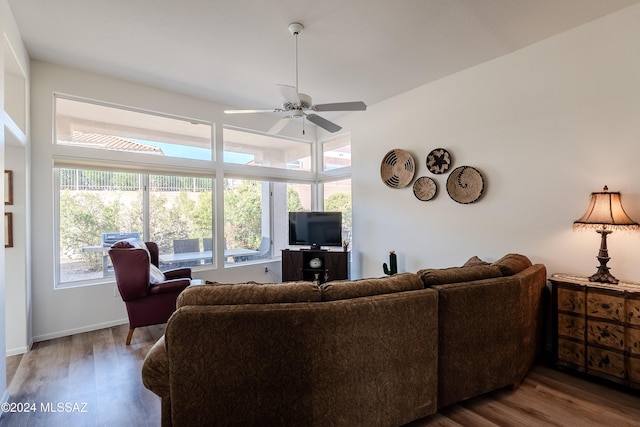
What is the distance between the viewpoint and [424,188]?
13.2 ft

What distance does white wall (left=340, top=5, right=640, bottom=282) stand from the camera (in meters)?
2.55

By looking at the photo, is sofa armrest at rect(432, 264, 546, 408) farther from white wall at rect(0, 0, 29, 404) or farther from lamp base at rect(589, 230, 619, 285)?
white wall at rect(0, 0, 29, 404)

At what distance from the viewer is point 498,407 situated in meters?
2.10

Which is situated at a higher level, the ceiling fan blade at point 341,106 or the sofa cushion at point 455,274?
the ceiling fan blade at point 341,106

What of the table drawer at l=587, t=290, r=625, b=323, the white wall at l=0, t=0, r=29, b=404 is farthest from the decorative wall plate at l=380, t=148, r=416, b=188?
the white wall at l=0, t=0, r=29, b=404

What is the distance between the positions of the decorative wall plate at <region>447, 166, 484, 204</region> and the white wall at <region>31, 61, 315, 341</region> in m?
4.12

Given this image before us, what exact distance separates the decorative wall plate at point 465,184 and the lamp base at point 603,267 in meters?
1.19

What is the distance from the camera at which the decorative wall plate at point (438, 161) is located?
3789 millimetres

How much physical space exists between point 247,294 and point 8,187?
3.15 meters

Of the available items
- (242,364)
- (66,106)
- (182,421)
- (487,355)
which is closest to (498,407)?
(487,355)

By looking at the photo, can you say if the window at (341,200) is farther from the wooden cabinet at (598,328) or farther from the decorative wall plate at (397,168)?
the wooden cabinet at (598,328)

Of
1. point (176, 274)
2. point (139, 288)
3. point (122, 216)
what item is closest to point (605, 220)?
point (139, 288)

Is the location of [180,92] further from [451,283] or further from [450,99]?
[451,283]

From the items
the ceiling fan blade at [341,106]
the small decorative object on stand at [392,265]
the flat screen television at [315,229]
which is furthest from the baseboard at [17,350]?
the small decorative object on stand at [392,265]
